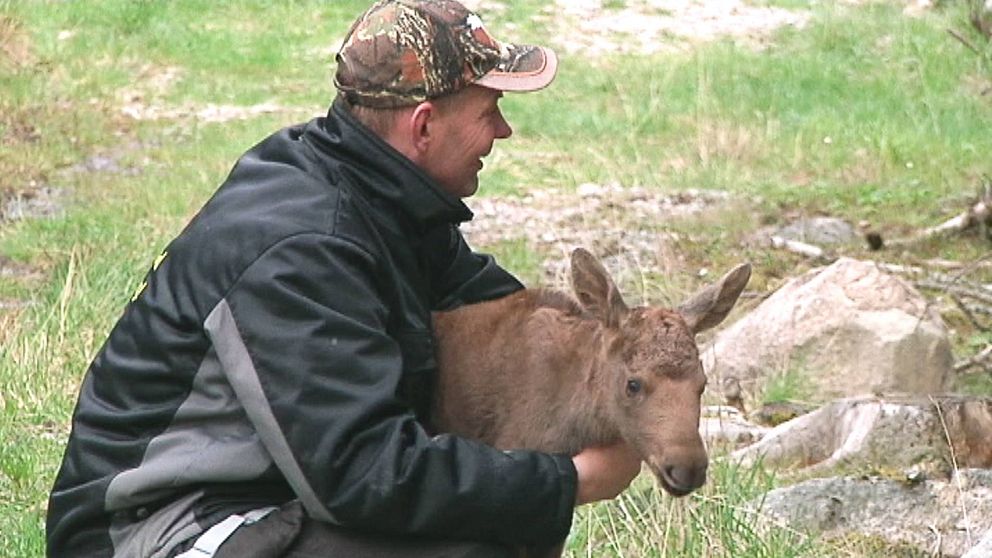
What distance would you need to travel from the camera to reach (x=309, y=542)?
4043 millimetres

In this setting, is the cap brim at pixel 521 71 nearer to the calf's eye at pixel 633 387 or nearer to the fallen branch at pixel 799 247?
the calf's eye at pixel 633 387

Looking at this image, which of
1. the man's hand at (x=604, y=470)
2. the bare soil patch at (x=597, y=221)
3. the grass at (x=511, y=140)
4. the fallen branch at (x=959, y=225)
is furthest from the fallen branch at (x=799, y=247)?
the man's hand at (x=604, y=470)

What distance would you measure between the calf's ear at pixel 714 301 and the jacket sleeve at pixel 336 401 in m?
0.73

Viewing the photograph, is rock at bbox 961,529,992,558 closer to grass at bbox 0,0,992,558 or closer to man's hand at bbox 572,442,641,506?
man's hand at bbox 572,442,641,506

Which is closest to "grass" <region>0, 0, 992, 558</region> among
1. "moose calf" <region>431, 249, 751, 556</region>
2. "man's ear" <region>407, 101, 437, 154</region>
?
"moose calf" <region>431, 249, 751, 556</region>

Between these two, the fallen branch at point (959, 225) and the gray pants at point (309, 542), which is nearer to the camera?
the gray pants at point (309, 542)

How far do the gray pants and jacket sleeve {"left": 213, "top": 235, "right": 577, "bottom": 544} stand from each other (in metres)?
0.07

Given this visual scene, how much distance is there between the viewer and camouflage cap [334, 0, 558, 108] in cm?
416

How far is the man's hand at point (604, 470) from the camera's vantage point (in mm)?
4266

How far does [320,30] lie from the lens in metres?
17.5

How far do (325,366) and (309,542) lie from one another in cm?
43

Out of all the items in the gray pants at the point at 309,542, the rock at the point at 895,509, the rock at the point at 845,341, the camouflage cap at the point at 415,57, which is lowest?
the rock at the point at 845,341

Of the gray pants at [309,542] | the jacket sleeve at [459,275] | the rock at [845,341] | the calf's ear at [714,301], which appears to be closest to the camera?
the gray pants at [309,542]

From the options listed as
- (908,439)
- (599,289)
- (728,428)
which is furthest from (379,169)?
(728,428)
